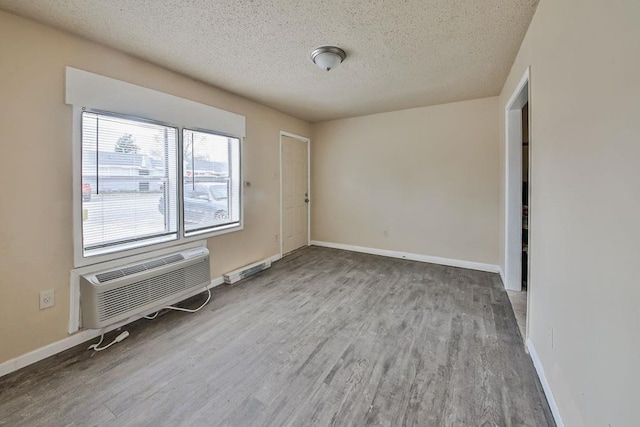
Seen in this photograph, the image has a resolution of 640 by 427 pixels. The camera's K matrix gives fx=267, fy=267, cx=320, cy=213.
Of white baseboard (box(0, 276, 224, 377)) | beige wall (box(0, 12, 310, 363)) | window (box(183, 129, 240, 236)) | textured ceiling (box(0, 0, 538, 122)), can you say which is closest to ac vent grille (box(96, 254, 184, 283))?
beige wall (box(0, 12, 310, 363))

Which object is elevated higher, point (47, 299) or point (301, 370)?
point (47, 299)

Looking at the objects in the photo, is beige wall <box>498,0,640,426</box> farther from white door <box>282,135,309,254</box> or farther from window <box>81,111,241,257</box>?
white door <box>282,135,309,254</box>

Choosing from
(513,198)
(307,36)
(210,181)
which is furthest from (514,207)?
(210,181)

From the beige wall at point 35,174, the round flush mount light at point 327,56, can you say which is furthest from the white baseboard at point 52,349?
the round flush mount light at point 327,56

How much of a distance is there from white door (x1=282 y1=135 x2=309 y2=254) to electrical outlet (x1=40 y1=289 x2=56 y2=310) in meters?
2.96

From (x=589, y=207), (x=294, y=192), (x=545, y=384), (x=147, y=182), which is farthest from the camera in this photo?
(x=294, y=192)

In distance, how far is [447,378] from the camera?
1.74 meters

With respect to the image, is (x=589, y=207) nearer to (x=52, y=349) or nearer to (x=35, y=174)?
(x=35, y=174)

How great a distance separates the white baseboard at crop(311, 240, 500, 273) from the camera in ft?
12.6

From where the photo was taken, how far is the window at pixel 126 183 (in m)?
2.20

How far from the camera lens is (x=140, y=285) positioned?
234 cm

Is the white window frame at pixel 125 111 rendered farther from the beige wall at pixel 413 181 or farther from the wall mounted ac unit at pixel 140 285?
the beige wall at pixel 413 181

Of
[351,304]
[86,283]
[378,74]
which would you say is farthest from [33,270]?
[378,74]

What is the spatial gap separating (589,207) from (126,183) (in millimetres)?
3193
